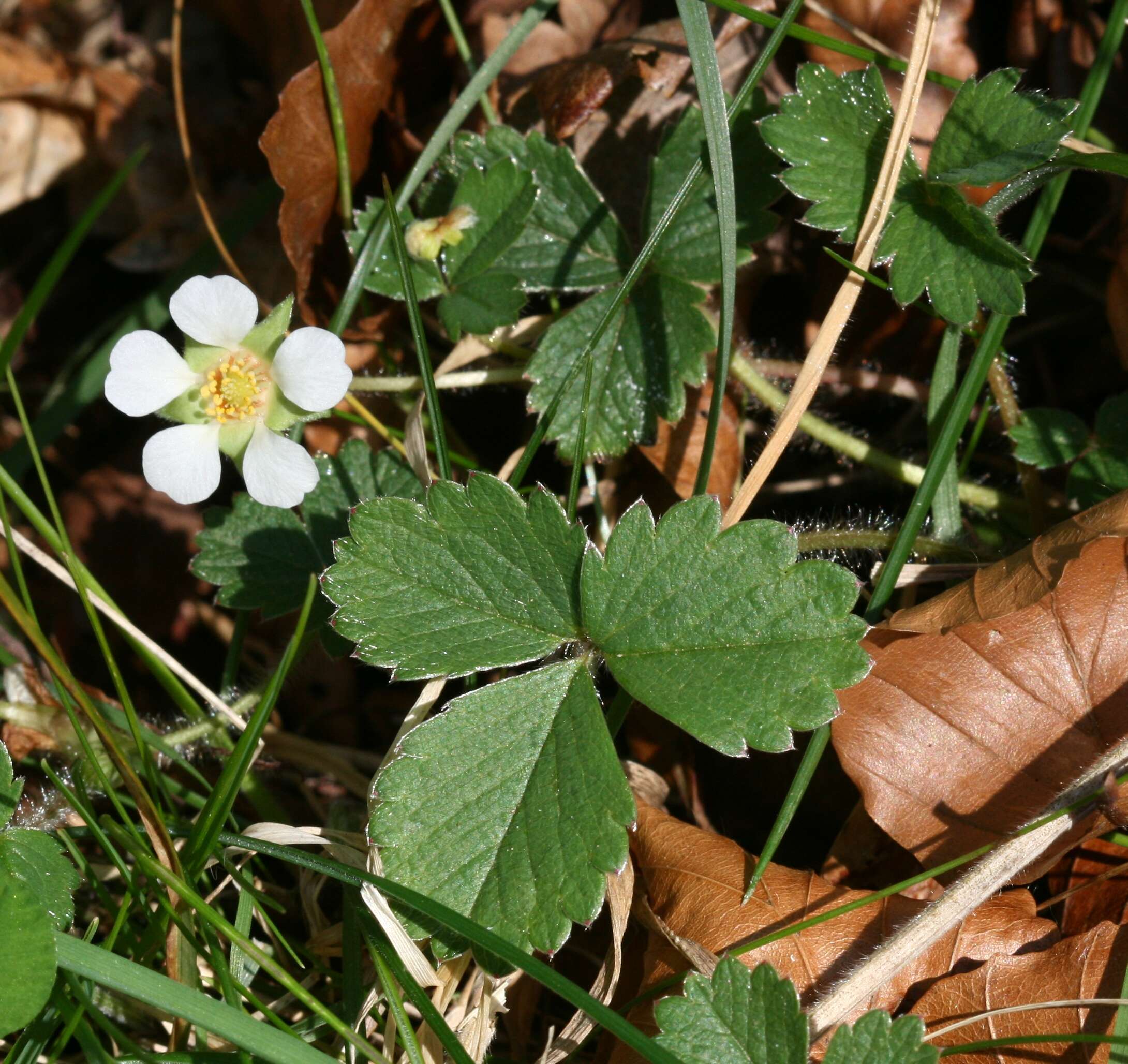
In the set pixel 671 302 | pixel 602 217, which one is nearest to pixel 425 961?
pixel 671 302

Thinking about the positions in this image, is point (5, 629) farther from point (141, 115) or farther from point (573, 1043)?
point (141, 115)

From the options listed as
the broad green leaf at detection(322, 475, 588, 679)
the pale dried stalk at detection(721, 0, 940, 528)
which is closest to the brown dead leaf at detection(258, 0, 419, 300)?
the broad green leaf at detection(322, 475, 588, 679)

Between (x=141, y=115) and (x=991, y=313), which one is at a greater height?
(x=141, y=115)

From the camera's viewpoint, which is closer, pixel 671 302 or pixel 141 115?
pixel 671 302

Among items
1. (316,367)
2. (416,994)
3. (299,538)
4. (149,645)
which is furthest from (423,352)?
(416,994)

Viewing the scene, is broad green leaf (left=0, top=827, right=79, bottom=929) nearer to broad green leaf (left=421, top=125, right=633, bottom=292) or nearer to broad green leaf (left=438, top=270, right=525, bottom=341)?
broad green leaf (left=438, top=270, right=525, bottom=341)

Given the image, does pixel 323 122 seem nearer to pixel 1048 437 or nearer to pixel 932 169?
pixel 932 169
